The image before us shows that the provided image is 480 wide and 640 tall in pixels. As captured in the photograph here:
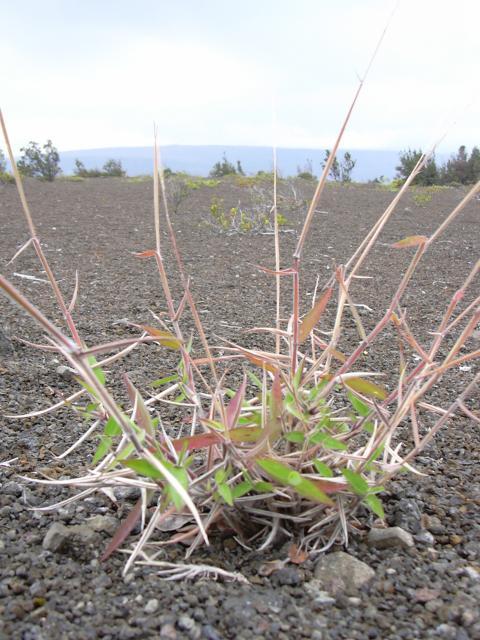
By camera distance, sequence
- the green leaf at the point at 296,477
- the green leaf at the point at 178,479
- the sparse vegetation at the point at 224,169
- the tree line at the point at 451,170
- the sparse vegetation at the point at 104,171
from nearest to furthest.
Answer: the green leaf at the point at 178,479 → the green leaf at the point at 296,477 → the tree line at the point at 451,170 → the sparse vegetation at the point at 224,169 → the sparse vegetation at the point at 104,171

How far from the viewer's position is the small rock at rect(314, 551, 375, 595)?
2.89 feet

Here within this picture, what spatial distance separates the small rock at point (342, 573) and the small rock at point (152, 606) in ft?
0.75

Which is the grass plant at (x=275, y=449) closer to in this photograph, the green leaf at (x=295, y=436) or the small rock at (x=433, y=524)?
the green leaf at (x=295, y=436)

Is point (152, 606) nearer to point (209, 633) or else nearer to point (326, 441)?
point (209, 633)

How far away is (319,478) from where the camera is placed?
2.98 ft

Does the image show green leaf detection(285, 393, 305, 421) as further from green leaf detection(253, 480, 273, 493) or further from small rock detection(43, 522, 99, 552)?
small rock detection(43, 522, 99, 552)

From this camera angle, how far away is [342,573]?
35.4 inches

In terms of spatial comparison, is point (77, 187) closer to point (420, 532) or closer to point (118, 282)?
point (118, 282)

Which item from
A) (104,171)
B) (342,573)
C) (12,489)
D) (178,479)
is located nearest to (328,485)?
(342,573)

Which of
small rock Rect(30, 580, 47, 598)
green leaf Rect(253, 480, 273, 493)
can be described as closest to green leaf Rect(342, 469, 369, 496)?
green leaf Rect(253, 480, 273, 493)

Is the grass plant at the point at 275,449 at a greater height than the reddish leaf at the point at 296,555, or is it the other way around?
the grass plant at the point at 275,449

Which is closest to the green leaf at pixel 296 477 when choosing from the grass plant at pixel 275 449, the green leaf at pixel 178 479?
the grass plant at pixel 275 449

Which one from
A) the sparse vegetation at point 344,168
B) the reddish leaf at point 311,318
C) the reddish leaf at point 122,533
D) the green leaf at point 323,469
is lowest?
the sparse vegetation at point 344,168

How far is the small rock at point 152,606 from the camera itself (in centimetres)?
82
